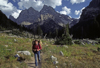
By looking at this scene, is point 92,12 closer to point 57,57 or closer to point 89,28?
point 89,28

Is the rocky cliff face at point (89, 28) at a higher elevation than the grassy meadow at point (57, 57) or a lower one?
higher

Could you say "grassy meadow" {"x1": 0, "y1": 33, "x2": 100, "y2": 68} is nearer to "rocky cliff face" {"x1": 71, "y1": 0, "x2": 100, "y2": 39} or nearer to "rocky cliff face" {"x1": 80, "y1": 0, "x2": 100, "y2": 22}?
"rocky cliff face" {"x1": 71, "y1": 0, "x2": 100, "y2": 39}

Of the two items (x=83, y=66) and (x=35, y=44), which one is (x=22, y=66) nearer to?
(x=35, y=44)

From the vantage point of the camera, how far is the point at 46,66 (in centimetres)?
581

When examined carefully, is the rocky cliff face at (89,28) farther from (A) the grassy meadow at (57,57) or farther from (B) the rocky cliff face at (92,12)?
(A) the grassy meadow at (57,57)

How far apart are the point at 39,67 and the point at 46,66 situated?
571 mm

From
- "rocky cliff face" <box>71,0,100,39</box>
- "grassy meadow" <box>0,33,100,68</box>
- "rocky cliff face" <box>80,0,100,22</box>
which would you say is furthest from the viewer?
"rocky cliff face" <box>80,0,100,22</box>

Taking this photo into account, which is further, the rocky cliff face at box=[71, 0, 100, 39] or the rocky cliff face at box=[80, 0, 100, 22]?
the rocky cliff face at box=[80, 0, 100, 22]

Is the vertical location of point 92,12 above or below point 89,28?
above

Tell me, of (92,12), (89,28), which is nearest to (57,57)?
(89,28)

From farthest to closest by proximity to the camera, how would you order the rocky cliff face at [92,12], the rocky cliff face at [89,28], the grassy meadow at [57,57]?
1. the rocky cliff face at [92,12]
2. the rocky cliff face at [89,28]
3. the grassy meadow at [57,57]

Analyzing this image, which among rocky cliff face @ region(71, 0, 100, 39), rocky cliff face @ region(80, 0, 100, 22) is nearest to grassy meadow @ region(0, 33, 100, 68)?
rocky cliff face @ region(71, 0, 100, 39)

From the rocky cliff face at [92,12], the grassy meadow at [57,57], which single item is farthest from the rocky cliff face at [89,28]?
the grassy meadow at [57,57]

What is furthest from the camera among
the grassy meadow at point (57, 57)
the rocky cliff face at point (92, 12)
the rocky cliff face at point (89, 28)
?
the rocky cliff face at point (92, 12)
